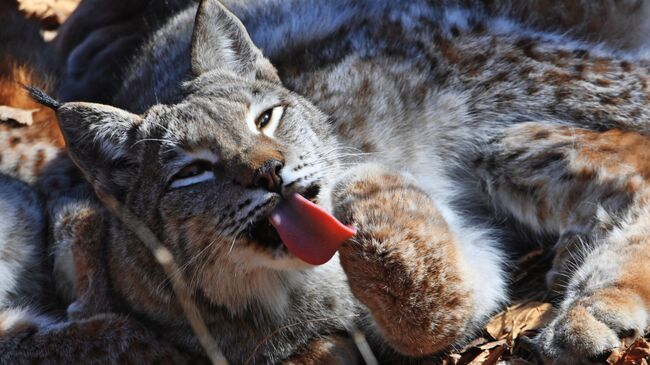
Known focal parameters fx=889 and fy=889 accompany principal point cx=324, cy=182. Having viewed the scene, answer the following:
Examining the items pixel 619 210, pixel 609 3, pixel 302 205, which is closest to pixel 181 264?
pixel 302 205

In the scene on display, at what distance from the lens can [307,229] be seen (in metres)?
3.88

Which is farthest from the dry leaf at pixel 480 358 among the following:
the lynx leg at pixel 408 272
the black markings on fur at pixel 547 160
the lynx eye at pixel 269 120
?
the lynx eye at pixel 269 120

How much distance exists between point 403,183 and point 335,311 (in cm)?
77

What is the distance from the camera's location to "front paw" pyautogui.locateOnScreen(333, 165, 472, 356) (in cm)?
409

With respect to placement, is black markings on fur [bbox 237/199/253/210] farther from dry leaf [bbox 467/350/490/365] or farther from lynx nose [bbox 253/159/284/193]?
dry leaf [bbox 467/350/490/365]

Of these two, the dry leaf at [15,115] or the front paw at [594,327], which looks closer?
the front paw at [594,327]

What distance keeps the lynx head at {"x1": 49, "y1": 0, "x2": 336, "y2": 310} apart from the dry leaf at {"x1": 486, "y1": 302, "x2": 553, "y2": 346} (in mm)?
1116

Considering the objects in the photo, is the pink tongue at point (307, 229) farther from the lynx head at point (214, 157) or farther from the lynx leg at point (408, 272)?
the lynx leg at point (408, 272)

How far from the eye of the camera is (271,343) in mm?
4523

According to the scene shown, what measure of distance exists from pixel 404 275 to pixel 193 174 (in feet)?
3.69

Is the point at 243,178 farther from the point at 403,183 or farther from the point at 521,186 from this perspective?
the point at 521,186

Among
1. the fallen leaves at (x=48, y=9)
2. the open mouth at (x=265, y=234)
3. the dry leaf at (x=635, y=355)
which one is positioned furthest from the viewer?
the fallen leaves at (x=48, y=9)

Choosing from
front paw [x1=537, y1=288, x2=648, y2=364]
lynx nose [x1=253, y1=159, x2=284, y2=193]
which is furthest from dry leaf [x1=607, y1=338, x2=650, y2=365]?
lynx nose [x1=253, y1=159, x2=284, y2=193]

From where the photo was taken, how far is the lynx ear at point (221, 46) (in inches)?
189
